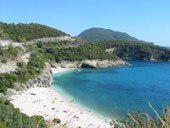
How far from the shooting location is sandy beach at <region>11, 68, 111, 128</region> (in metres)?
19.4

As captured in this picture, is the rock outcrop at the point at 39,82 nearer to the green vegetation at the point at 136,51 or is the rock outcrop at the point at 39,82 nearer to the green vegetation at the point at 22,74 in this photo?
the green vegetation at the point at 22,74

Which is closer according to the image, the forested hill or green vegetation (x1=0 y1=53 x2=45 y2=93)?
green vegetation (x1=0 y1=53 x2=45 y2=93)

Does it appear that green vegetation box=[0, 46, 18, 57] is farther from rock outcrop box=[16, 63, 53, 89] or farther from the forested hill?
the forested hill

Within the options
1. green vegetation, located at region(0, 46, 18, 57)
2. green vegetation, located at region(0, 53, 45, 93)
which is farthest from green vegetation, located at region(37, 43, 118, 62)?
green vegetation, located at region(0, 46, 18, 57)

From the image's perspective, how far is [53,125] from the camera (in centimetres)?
432

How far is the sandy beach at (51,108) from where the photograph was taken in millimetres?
19419

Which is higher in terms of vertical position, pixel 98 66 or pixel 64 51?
pixel 64 51

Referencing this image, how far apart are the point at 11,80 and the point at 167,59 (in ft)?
328

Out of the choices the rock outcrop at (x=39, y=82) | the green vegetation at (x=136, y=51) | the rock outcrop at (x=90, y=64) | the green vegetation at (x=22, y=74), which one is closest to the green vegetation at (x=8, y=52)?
the green vegetation at (x=22, y=74)

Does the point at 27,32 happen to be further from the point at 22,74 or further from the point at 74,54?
the point at 22,74

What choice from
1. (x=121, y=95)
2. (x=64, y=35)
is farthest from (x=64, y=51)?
(x=121, y=95)

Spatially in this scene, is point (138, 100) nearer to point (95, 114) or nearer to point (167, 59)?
point (95, 114)

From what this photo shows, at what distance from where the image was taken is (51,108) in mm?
22656

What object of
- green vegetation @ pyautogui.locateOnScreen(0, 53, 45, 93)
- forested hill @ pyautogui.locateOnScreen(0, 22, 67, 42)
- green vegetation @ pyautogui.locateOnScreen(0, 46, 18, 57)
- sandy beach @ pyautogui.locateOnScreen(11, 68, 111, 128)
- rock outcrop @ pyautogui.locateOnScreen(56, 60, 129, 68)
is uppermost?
forested hill @ pyautogui.locateOnScreen(0, 22, 67, 42)
